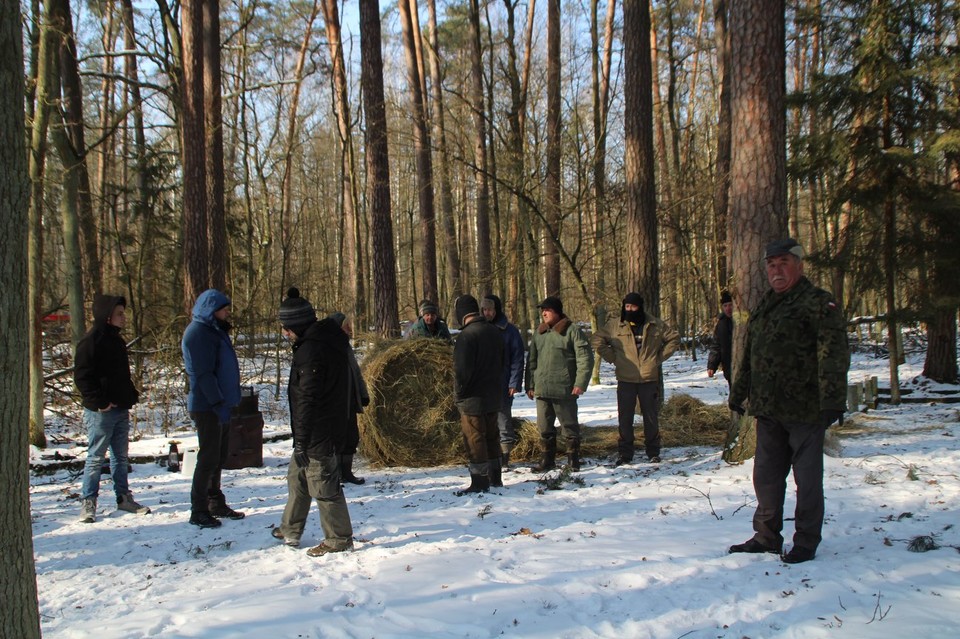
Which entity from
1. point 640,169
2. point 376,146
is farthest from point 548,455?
point 376,146

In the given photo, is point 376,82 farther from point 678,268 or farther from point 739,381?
point 678,268

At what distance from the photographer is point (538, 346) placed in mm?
7637

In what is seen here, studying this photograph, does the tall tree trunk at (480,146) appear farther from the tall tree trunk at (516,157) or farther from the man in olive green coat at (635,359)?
the man in olive green coat at (635,359)

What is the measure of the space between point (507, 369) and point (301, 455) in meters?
3.41

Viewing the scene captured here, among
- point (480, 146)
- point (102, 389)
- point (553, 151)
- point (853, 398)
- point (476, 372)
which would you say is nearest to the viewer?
point (102, 389)

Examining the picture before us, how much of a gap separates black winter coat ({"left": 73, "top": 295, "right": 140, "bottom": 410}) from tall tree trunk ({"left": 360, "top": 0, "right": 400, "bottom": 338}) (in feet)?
16.9

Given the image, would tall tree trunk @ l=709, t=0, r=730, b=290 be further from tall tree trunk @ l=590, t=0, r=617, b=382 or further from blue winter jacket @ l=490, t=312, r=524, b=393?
blue winter jacket @ l=490, t=312, r=524, b=393

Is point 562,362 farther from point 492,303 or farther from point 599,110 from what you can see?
point 599,110

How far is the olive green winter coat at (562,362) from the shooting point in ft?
23.8

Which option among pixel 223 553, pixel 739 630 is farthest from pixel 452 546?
pixel 739 630

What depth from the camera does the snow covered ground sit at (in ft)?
11.8

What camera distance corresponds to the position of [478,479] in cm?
657

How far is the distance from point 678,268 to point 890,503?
1735 centimetres

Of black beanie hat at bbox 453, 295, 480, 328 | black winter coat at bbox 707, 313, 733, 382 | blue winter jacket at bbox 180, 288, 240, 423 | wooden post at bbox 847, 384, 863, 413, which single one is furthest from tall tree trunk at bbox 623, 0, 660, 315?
blue winter jacket at bbox 180, 288, 240, 423
